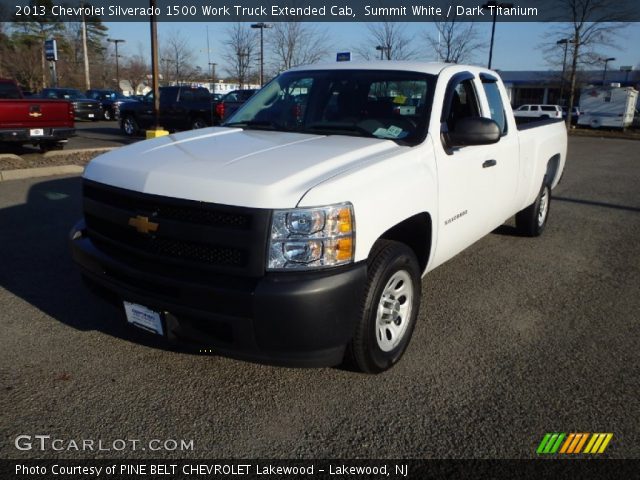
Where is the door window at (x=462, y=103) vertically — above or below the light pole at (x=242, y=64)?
below

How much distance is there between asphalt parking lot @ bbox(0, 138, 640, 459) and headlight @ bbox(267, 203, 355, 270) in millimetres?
858

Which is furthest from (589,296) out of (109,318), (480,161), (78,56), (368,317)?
(78,56)

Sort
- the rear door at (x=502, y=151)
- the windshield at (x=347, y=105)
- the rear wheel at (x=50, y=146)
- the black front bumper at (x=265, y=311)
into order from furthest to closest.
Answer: the rear wheel at (x=50, y=146) < the rear door at (x=502, y=151) < the windshield at (x=347, y=105) < the black front bumper at (x=265, y=311)

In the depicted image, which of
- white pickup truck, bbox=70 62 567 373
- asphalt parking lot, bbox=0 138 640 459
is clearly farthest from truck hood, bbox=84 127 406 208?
asphalt parking lot, bbox=0 138 640 459

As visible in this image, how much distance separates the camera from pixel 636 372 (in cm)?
326

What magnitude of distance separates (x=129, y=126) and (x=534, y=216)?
15727 mm

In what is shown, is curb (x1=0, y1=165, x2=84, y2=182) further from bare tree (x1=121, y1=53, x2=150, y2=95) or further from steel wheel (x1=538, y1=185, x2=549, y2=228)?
bare tree (x1=121, y1=53, x2=150, y2=95)

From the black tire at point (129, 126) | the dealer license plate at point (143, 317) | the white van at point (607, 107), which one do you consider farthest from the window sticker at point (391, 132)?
the white van at point (607, 107)

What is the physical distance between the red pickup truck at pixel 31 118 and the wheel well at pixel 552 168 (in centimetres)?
999

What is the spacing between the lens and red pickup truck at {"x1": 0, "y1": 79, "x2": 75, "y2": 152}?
10578 mm

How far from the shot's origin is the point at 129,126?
1836cm

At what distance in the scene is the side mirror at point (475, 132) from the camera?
3.50m

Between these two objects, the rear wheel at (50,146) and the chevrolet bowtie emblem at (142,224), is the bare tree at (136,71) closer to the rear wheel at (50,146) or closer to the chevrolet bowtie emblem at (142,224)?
the rear wheel at (50,146)

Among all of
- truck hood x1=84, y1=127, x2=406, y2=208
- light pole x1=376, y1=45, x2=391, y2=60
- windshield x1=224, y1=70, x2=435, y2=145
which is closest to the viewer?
truck hood x1=84, y1=127, x2=406, y2=208
